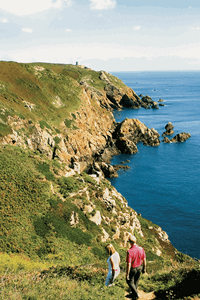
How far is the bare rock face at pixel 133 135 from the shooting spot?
302 ft

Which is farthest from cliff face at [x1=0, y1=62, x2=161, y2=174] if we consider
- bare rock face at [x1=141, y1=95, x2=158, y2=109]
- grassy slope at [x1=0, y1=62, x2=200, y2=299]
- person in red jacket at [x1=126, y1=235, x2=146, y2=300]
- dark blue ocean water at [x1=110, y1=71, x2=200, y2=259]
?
bare rock face at [x1=141, y1=95, x2=158, y2=109]

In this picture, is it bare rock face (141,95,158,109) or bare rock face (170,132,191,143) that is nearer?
bare rock face (170,132,191,143)

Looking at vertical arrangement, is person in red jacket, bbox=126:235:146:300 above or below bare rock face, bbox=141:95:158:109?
below

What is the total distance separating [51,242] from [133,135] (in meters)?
81.8

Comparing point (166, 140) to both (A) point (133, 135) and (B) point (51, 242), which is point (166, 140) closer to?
(A) point (133, 135)

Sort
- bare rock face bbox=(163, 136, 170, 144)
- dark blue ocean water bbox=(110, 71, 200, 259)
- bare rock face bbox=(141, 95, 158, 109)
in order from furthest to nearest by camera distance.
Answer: bare rock face bbox=(141, 95, 158, 109) < bare rock face bbox=(163, 136, 170, 144) < dark blue ocean water bbox=(110, 71, 200, 259)

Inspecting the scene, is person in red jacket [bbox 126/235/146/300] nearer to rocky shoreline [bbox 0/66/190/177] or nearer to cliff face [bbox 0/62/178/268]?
cliff face [bbox 0/62/178/268]

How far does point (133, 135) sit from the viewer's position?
100188 mm

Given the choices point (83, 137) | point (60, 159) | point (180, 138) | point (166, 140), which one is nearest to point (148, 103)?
point (180, 138)

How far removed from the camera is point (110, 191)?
37.9 meters

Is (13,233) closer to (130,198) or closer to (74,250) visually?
(74,250)

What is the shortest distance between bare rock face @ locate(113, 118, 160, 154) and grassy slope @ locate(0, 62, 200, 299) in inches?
2114

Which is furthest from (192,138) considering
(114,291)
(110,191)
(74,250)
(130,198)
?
(114,291)

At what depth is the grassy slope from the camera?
40.5 ft
